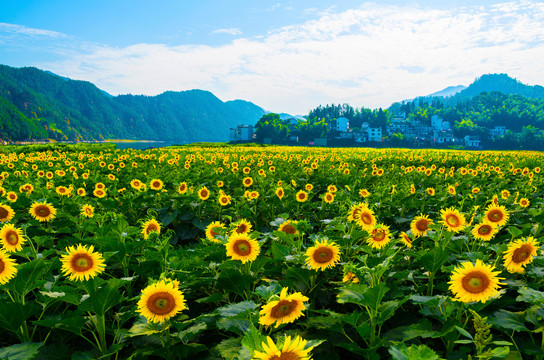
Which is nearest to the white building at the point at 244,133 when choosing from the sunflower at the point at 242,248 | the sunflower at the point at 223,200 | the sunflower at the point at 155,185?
the sunflower at the point at 155,185

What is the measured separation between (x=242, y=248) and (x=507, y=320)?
1.48 meters

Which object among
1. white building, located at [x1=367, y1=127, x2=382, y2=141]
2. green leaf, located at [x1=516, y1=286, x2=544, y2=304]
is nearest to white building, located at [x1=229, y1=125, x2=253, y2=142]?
white building, located at [x1=367, y1=127, x2=382, y2=141]

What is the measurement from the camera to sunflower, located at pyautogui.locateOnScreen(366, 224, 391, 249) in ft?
7.85

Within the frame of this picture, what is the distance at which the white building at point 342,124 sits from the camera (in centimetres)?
12925

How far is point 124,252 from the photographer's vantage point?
231 cm

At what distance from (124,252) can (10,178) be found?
722 centimetres

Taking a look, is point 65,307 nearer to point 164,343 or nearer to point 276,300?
point 164,343

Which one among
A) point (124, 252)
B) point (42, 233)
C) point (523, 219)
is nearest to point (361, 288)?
point (124, 252)

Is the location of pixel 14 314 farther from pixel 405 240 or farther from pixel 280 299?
pixel 405 240

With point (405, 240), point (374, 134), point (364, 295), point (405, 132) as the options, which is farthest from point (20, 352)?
point (405, 132)

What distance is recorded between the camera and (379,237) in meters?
2.44

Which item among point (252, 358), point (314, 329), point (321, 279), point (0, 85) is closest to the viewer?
point (252, 358)

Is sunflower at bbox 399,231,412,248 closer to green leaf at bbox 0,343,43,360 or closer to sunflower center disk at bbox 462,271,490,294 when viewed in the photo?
sunflower center disk at bbox 462,271,490,294

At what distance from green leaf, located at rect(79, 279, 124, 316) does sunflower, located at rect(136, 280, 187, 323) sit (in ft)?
0.44
